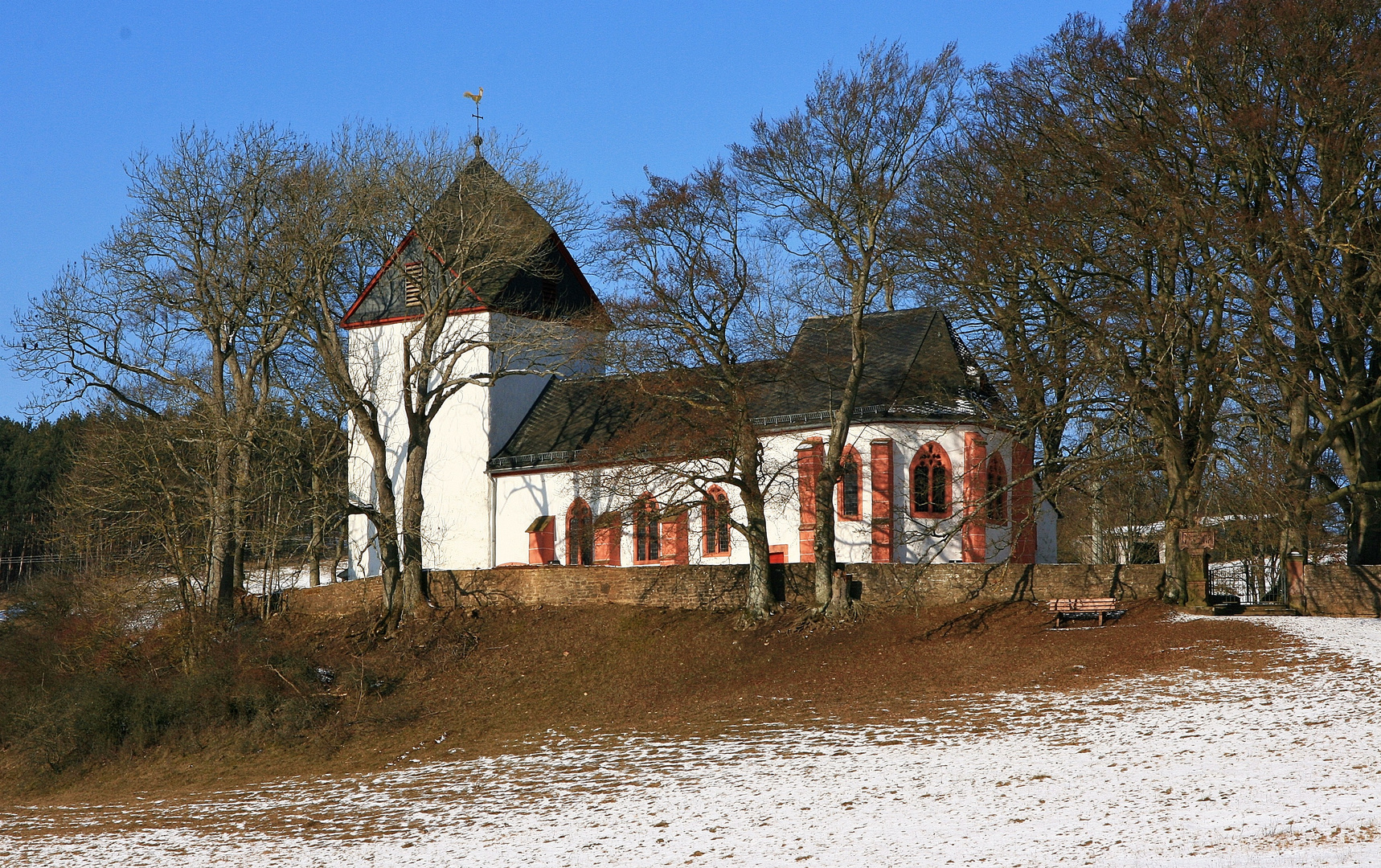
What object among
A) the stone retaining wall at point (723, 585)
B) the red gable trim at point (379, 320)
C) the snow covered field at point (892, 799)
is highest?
the red gable trim at point (379, 320)

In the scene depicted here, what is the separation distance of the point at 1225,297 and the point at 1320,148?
10.4 ft

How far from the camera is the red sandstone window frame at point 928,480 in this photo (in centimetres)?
3092

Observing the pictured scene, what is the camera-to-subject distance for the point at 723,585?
28344 mm

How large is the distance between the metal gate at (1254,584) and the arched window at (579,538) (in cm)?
1613

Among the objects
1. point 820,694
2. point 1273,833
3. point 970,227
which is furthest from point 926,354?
point 1273,833

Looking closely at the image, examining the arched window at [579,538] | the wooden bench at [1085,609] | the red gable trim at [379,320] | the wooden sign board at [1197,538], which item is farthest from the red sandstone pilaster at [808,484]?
the red gable trim at [379,320]

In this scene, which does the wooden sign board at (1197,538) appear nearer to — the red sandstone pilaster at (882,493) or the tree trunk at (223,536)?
the red sandstone pilaster at (882,493)

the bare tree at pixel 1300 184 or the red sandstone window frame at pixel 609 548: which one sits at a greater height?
the bare tree at pixel 1300 184

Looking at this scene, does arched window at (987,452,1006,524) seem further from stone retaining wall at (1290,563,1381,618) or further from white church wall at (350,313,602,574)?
white church wall at (350,313,602,574)

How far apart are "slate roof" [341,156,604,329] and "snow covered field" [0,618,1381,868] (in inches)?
544

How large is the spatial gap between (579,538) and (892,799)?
2294 cm

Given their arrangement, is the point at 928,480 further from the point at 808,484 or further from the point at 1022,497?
the point at 808,484

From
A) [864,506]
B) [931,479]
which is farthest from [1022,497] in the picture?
[864,506]

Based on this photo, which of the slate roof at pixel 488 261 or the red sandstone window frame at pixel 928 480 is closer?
the slate roof at pixel 488 261
